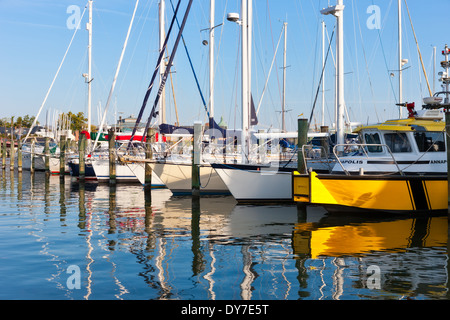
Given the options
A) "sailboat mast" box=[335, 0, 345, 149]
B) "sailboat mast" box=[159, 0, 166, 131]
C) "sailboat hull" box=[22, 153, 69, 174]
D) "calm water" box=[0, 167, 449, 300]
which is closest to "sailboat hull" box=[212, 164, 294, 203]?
"calm water" box=[0, 167, 449, 300]

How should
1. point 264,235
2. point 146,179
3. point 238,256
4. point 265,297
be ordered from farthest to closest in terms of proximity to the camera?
point 146,179, point 264,235, point 238,256, point 265,297

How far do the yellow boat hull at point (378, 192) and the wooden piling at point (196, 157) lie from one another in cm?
686

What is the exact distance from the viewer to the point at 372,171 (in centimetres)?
1625

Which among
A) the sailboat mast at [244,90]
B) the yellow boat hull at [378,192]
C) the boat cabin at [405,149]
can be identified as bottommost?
the yellow boat hull at [378,192]

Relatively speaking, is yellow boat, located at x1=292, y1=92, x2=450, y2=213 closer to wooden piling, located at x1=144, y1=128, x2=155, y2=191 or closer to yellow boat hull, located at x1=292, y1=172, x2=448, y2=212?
yellow boat hull, located at x1=292, y1=172, x2=448, y2=212

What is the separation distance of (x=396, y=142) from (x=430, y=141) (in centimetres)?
112

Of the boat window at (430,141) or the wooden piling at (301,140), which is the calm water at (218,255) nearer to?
the wooden piling at (301,140)

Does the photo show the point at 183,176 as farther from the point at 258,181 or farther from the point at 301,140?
the point at 301,140

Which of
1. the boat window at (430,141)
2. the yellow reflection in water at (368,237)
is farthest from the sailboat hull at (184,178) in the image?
the boat window at (430,141)

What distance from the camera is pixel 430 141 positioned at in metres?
16.7

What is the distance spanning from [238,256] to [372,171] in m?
7.19

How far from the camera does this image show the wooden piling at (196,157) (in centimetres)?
2194
